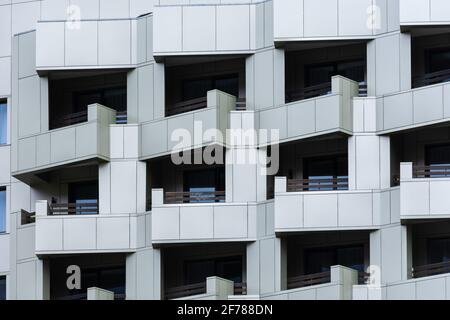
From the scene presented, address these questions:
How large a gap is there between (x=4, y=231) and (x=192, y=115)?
885cm

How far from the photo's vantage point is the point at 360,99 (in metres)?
90.9

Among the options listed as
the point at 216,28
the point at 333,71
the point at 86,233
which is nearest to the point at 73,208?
the point at 86,233

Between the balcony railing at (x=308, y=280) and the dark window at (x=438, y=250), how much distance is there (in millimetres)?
3544

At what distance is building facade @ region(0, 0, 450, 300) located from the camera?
90062 millimetres

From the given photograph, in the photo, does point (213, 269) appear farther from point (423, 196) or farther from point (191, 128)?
point (423, 196)

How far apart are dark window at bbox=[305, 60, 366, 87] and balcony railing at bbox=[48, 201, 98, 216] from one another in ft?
29.1

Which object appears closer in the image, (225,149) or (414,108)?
(414,108)

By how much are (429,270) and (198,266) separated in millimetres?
8662

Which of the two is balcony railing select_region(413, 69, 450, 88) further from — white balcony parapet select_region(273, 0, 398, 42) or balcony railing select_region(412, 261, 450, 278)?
balcony railing select_region(412, 261, 450, 278)

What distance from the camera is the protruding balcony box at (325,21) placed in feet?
299

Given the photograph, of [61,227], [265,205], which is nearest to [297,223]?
[265,205]

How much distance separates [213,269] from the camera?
9319 cm

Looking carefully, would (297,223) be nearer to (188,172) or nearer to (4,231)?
(188,172)

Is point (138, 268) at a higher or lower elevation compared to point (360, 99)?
lower
